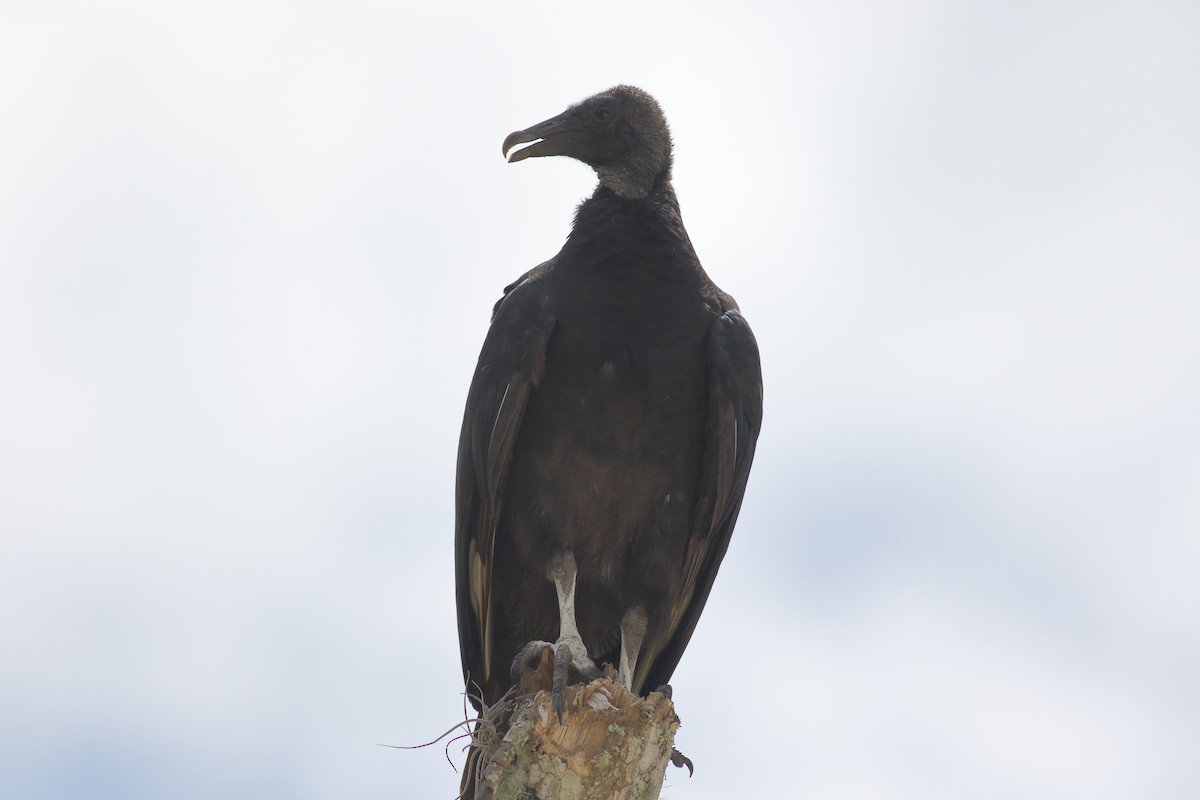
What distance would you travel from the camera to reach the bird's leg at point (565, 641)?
149 inches

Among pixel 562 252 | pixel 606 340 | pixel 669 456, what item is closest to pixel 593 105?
pixel 562 252

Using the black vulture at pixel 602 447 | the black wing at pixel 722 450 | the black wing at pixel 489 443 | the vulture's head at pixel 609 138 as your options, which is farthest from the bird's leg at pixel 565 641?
the vulture's head at pixel 609 138

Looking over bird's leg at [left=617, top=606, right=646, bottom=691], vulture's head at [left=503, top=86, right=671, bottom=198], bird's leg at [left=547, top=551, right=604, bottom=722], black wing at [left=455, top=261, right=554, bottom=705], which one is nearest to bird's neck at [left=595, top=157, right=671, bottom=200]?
vulture's head at [left=503, top=86, right=671, bottom=198]

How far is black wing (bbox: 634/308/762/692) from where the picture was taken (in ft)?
14.2

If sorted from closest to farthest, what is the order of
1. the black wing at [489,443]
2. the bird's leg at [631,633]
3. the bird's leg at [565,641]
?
the bird's leg at [565,641] < the black wing at [489,443] < the bird's leg at [631,633]

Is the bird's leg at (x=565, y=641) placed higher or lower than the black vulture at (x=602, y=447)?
lower

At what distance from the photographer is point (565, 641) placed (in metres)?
4.06

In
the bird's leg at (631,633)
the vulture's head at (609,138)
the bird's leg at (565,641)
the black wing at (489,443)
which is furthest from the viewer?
the vulture's head at (609,138)

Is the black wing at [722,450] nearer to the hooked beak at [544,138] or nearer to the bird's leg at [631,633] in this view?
the bird's leg at [631,633]

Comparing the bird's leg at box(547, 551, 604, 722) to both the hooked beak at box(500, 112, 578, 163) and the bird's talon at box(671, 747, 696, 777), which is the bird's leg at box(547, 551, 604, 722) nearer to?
the bird's talon at box(671, 747, 696, 777)

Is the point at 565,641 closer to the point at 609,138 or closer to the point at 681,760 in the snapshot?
the point at 681,760

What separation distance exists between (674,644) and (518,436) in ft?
3.36

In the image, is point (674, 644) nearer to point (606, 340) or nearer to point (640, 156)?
point (606, 340)

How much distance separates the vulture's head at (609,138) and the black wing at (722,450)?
77 centimetres
